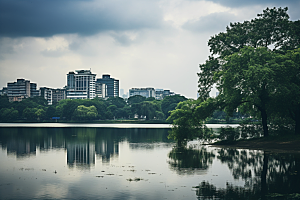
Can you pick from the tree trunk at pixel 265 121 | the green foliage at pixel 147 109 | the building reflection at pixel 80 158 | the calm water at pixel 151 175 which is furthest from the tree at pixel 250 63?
the green foliage at pixel 147 109

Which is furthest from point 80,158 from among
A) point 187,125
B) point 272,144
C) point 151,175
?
point 272,144

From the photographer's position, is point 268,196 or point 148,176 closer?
point 268,196

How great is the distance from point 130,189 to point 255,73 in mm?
27030

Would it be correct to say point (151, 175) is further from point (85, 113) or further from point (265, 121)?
point (85, 113)

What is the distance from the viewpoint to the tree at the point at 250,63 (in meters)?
47.4

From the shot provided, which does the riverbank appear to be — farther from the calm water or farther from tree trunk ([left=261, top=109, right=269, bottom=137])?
the calm water

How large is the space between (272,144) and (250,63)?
36.7ft

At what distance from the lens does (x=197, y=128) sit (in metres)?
56.7

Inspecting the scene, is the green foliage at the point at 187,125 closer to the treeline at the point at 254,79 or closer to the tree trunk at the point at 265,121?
the treeline at the point at 254,79

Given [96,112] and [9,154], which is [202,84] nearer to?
[9,154]

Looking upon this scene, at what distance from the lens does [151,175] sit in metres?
30.5

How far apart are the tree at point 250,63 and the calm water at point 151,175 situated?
29.1ft

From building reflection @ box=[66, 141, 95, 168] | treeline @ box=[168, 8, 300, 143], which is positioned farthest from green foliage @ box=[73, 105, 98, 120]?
building reflection @ box=[66, 141, 95, 168]

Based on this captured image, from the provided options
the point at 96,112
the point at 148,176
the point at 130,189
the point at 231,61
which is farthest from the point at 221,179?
the point at 96,112
